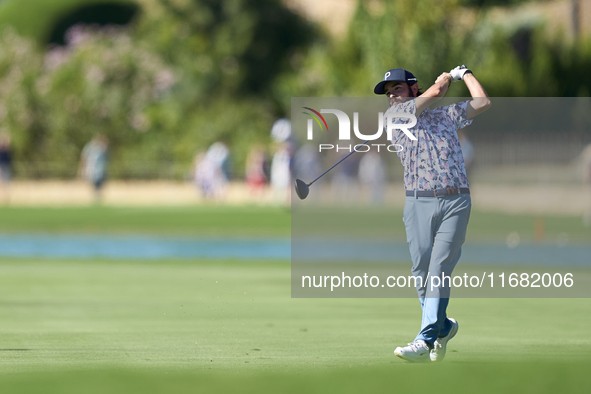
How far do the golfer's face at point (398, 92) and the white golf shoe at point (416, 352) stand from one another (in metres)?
1.64

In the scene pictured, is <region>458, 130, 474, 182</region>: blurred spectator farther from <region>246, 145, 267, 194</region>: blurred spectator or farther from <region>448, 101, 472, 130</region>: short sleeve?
<region>448, 101, 472, 130</region>: short sleeve

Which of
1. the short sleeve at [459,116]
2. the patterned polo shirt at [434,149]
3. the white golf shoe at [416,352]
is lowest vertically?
the white golf shoe at [416,352]

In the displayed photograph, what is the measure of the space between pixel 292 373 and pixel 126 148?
121 ft

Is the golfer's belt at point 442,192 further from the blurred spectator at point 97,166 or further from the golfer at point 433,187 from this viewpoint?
the blurred spectator at point 97,166

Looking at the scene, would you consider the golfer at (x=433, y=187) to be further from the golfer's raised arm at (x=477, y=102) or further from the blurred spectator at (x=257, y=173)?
the blurred spectator at (x=257, y=173)

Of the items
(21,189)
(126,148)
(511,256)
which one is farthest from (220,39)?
Answer: (511,256)

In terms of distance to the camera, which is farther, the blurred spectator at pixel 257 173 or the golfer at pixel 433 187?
the blurred spectator at pixel 257 173

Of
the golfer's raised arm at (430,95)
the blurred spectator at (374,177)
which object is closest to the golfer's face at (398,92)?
the golfer's raised arm at (430,95)

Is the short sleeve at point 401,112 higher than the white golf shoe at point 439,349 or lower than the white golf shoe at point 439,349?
higher

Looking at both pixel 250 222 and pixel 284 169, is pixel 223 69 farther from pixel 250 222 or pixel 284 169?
pixel 250 222

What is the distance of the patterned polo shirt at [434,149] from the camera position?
24.0ft

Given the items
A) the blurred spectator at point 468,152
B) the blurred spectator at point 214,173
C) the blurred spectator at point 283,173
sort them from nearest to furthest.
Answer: the blurred spectator at point 468,152 → the blurred spectator at point 283,173 → the blurred spectator at point 214,173

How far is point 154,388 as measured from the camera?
19.9 feet

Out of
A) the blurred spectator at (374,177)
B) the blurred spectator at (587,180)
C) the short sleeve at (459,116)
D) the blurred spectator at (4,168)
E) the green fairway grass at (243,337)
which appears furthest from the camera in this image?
the blurred spectator at (4,168)
